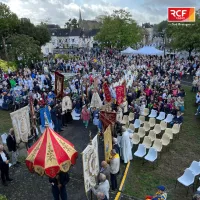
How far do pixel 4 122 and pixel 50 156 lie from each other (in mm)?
9842

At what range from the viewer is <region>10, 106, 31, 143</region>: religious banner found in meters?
10.9

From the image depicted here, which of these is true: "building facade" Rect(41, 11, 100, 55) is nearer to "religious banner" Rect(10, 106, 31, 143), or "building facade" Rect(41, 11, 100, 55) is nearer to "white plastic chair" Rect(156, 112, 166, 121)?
"white plastic chair" Rect(156, 112, 166, 121)

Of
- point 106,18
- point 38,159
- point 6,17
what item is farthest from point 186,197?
point 106,18

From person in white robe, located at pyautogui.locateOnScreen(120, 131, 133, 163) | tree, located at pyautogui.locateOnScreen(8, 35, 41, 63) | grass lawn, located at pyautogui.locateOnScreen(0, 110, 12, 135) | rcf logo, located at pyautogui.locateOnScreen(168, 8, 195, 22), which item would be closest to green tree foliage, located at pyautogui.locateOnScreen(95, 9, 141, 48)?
rcf logo, located at pyautogui.locateOnScreen(168, 8, 195, 22)

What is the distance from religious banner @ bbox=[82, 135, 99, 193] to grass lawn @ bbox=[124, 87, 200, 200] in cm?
170

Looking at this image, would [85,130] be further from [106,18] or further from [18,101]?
[106,18]

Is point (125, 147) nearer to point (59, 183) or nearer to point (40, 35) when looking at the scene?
point (59, 183)

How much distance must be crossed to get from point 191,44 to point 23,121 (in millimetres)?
Answer: 29536

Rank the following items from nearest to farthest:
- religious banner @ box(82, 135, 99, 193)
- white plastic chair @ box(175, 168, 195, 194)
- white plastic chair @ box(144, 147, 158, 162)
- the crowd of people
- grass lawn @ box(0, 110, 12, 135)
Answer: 1. religious banner @ box(82, 135, 99, 193)
2. white plastic chair @ box(175, 168, 195, 194)
3. white plastic chair @ box(144, 147, 158, 162)
4. the crowd of people
5. grass lawn @ box(0, 110, 12, 135)

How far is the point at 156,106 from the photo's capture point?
52.0 feet

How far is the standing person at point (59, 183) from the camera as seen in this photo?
7656 millimetres

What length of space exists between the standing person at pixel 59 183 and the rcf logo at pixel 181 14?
3383cm

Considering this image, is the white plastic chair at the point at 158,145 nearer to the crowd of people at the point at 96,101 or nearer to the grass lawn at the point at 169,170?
the grass lawn at the point at 169,170

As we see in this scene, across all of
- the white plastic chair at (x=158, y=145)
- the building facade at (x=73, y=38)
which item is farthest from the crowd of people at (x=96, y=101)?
the building facade at (x=73, y=38)
